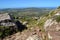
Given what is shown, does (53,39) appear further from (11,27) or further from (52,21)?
(11,27)

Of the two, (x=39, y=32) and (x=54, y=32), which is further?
(x=39, y=32)

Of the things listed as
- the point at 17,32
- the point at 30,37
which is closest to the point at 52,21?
the point at 30,37

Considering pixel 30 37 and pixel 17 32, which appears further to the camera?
pixel 17 32

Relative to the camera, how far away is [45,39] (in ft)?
56.4

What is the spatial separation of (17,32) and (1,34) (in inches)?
107

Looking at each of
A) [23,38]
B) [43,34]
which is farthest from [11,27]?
[43,34]

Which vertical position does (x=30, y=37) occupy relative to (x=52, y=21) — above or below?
below

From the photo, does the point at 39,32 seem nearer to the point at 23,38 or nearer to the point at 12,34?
the point at 23,38

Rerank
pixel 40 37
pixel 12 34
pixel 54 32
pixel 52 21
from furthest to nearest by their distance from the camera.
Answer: pixel 12 34, pixel 52 21, pixel 40 37, pixel 54 32

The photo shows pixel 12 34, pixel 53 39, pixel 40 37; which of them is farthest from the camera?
pixel 12 34

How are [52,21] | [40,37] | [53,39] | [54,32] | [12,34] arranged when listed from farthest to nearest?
[12,34]
[52,21]
[40,37]
[54,32]
[53,39]

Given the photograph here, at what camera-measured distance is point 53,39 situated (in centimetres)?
1504

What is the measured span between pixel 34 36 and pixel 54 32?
2.87 m

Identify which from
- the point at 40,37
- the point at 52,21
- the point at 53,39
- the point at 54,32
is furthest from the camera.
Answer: the point at 52,21
